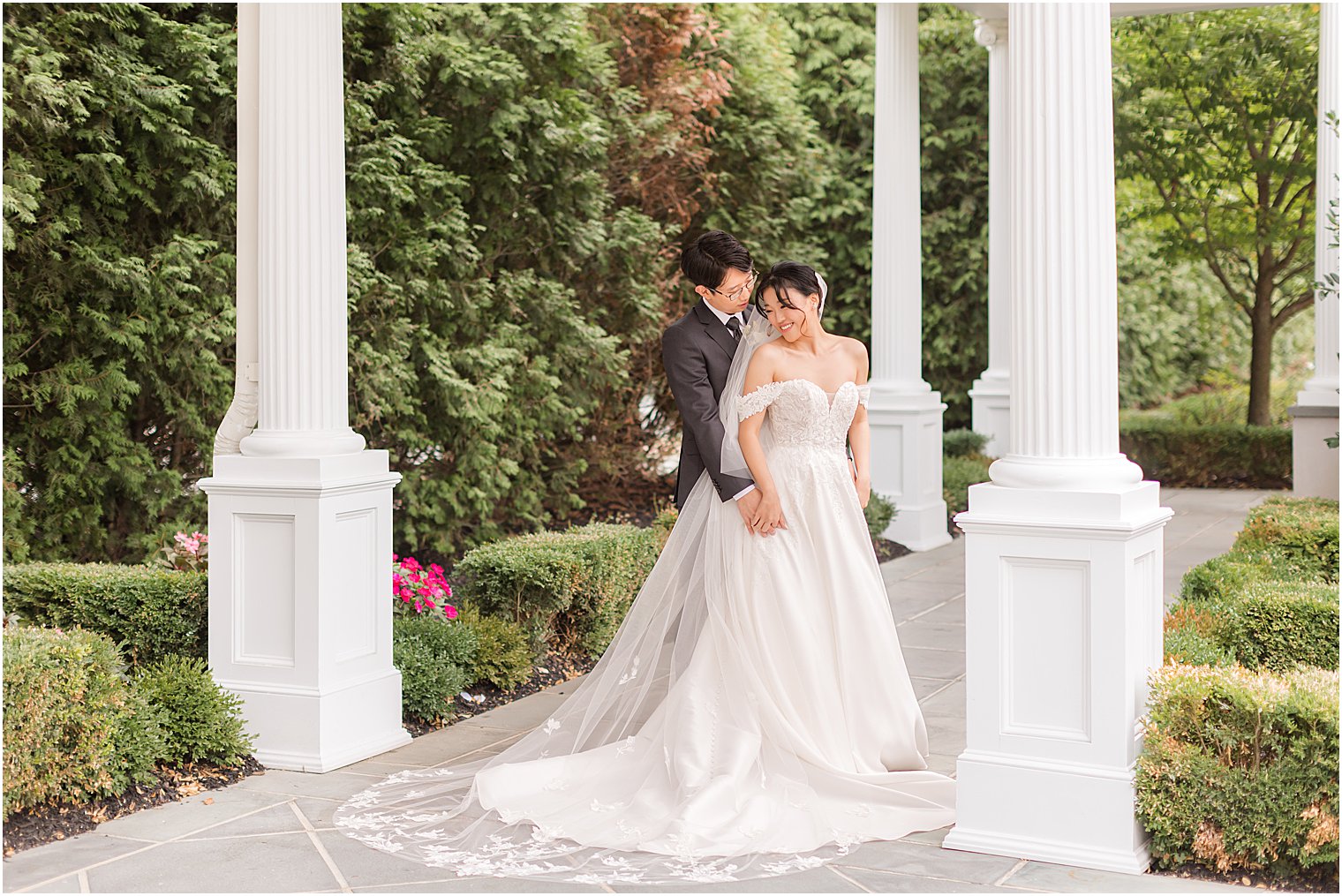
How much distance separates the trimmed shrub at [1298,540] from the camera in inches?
280

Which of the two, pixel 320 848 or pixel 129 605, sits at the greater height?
pixel 129 605

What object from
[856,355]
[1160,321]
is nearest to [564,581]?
[856,355]

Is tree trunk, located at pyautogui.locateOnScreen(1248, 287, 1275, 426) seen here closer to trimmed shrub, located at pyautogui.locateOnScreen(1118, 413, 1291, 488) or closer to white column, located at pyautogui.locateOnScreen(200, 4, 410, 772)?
trimmed shrub, located at pyautogui.locateOnScreen(1118, 413, 1291, 488)

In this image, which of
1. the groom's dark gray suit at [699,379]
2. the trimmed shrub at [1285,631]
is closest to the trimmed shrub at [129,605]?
the groom's dark gray suit at [699,379]

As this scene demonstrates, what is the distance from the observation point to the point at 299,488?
5641 mm

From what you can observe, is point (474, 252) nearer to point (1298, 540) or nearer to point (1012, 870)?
point (1298, 540)

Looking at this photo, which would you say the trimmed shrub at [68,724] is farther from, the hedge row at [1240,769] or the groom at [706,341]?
the hedge row at [1240,769]

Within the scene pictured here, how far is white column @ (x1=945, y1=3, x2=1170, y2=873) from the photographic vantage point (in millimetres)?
4305

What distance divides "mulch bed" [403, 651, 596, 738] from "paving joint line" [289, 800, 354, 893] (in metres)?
1.14

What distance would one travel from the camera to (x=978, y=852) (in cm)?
442

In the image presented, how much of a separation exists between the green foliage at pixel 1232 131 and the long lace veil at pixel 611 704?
12.5 m

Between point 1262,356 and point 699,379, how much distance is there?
1355cm

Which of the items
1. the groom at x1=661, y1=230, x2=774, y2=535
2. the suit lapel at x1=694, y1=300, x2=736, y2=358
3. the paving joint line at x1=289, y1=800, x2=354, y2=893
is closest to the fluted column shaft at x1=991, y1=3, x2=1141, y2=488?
the groom at x1=661, y1=230, x2=774, y2=535

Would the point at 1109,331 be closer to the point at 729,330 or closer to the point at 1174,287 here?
the point at 729,330
